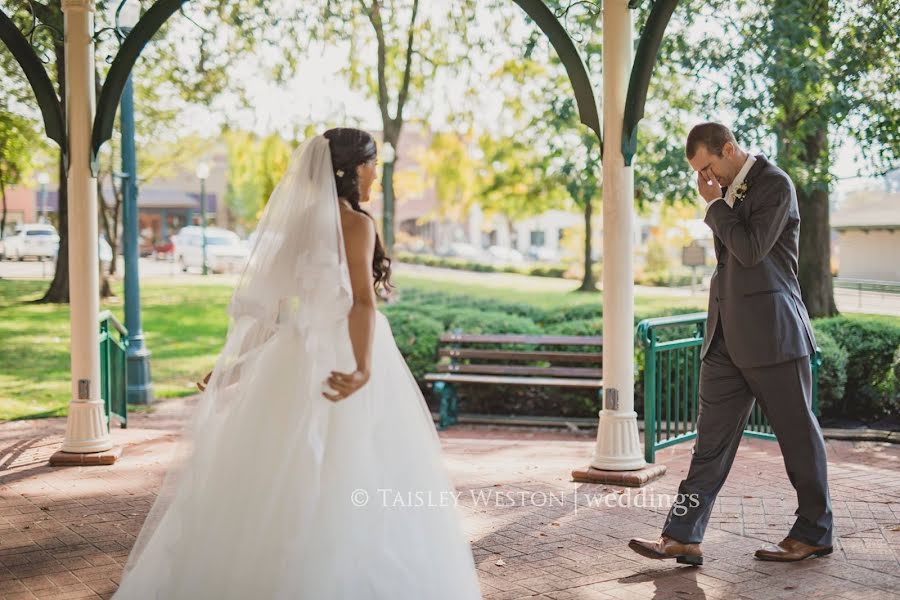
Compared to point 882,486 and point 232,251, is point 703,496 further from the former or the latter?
point 232,251

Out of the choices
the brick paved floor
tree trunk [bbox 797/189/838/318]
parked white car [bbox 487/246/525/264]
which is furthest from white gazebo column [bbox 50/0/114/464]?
parked white car [bbox 487/246/525/264]

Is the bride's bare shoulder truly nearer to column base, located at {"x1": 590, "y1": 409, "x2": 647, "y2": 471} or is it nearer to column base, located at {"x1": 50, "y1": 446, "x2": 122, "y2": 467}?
column base, located at {"x1": 590, "y1": 409, "x2": 647, "y2": 471}

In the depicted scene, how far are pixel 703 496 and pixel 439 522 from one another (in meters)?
1.41

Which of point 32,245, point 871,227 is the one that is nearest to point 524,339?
point 871,227

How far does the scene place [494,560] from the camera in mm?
4715

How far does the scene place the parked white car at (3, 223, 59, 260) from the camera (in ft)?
74.1

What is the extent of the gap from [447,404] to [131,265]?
12.9 ft

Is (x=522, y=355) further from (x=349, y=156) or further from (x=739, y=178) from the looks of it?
(x=349, y=156)

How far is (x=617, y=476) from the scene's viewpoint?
6262mm

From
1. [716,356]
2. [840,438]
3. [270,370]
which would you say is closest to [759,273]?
[716,356]

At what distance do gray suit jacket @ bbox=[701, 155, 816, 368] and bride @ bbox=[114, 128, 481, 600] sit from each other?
1546 millimetres

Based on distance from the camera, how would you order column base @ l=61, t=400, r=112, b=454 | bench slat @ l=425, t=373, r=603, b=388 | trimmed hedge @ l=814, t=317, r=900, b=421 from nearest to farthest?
column base @ l=61, t=400, r=112, b=454 → trimmed hedge @ l=814, t=317, r=900, b=421 → bench slat @ l=425, t=373, r=603, b=388

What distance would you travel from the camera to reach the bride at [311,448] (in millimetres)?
3568

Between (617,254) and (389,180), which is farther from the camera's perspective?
(389,180)
